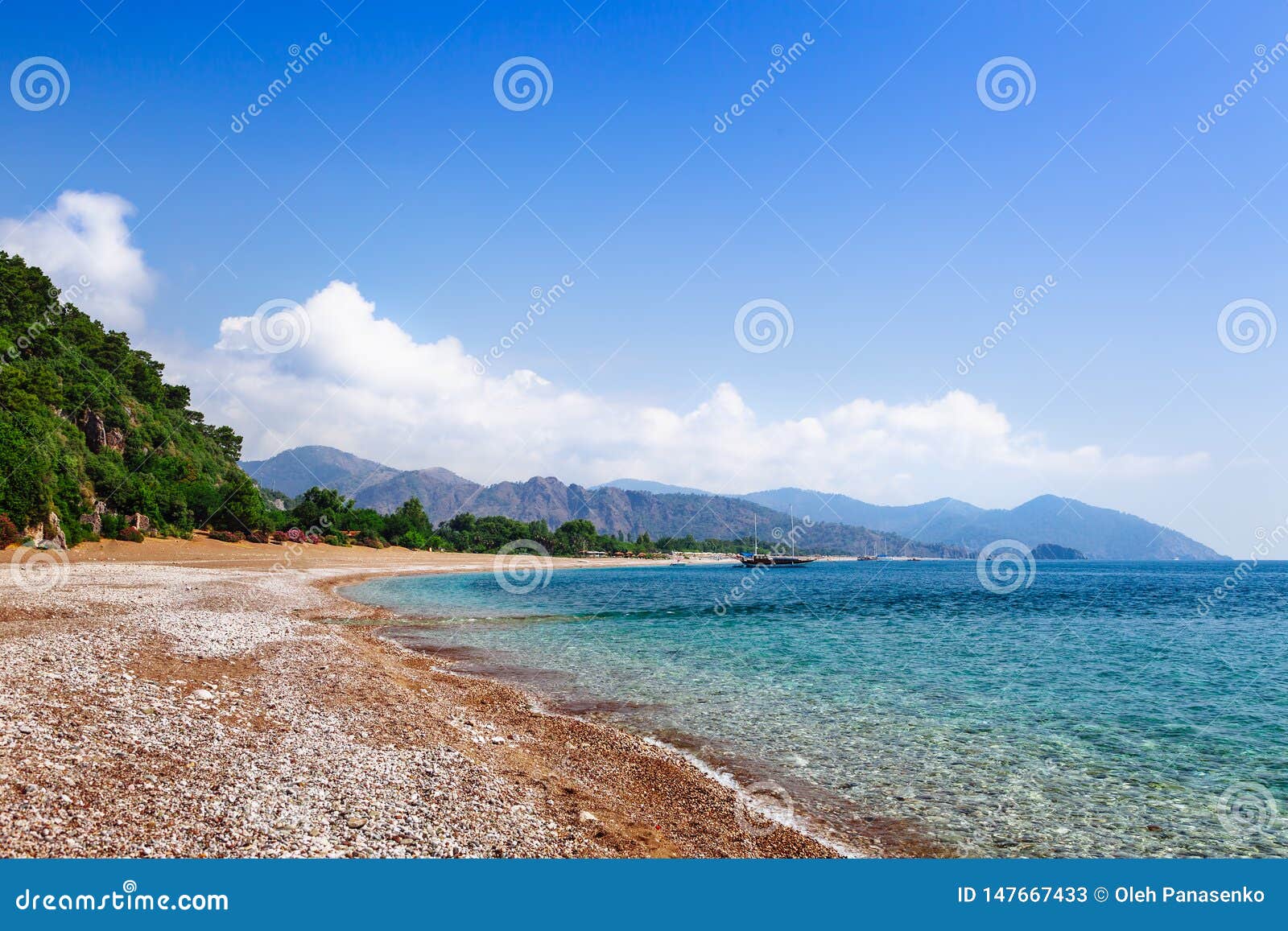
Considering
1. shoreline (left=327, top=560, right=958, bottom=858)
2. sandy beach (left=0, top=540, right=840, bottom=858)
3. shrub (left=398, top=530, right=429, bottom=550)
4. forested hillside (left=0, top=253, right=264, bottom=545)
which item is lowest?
shrub (left=398, top=530, right=429, bottom=550)

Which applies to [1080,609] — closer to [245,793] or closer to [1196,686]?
[1196,686]

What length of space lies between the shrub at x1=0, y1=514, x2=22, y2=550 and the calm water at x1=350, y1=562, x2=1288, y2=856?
78.8 ft

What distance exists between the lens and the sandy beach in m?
7.14

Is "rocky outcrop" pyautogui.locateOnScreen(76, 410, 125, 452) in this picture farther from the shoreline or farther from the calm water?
the shoreline

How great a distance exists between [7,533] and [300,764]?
46.9 metres

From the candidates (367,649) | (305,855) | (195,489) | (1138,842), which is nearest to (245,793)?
(305,855)

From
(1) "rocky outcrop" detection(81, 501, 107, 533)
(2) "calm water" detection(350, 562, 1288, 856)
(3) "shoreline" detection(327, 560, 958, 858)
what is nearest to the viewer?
(3) "shoreline" detection(327, 560, 958, 858)

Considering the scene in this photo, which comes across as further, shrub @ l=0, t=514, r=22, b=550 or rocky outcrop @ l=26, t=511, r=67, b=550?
rocky outcrop @ l=26, t=511, r=67, b=550

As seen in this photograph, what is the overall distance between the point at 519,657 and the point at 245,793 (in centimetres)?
1719

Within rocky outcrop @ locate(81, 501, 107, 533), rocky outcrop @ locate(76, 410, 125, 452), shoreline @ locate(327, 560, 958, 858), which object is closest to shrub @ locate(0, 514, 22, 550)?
rocky outcrop @ locate(81, 501, 107, 533)

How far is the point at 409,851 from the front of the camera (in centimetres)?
729

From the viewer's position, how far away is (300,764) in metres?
9.51

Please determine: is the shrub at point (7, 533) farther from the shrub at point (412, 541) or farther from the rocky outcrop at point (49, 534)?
the shrub at point (412, 541)

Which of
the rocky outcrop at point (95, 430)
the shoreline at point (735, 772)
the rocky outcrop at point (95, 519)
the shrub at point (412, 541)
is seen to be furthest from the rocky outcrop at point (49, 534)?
the shrub at point (412, 541)
